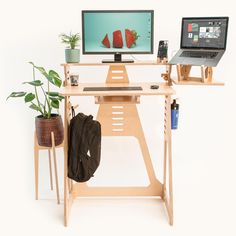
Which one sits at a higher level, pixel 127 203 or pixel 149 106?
pixel 149 106

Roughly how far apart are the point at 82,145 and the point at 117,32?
90cm

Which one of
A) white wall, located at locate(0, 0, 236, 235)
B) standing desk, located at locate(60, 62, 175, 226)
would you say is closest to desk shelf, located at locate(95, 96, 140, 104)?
standing desk, located at locate(60, 62, 175, 226)

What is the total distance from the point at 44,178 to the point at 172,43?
5.30 feet

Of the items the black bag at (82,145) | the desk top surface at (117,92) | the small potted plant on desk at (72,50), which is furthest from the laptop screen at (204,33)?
the black bag at (82,145)

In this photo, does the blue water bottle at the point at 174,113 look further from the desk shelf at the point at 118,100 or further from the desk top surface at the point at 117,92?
the desk shelf at the point at 118,100

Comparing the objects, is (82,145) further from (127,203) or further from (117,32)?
(117,32)

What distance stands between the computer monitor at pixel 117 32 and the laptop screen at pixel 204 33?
0.88 feet

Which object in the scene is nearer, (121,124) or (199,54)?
(199,54)

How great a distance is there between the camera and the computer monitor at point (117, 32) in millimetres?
3166

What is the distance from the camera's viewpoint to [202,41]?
119 inches

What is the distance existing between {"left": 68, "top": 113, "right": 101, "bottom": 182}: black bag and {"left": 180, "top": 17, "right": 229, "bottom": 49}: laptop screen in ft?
3.03

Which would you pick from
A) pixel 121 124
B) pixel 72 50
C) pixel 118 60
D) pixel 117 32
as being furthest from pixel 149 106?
pixel 72 50

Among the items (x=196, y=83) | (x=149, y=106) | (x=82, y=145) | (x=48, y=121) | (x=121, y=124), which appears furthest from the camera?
(x=149, y=106)

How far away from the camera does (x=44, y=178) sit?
3.74 m
